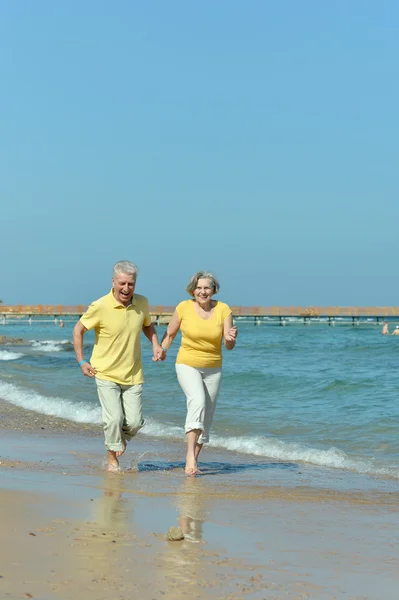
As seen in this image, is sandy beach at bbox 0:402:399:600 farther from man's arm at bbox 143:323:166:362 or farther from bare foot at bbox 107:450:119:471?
man's arm at bbox 143:323:166:362

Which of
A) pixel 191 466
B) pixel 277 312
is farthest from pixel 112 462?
pixel 277 312

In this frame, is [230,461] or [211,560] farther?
[230,461]

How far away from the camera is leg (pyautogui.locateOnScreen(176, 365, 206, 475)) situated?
7039 mm

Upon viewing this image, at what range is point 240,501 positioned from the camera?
231 inches

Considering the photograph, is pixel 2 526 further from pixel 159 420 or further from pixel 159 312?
pixel 159 312

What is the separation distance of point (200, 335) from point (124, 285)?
0.77 m

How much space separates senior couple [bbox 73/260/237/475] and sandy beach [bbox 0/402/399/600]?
39 centimetres

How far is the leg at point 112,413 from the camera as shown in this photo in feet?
22.4

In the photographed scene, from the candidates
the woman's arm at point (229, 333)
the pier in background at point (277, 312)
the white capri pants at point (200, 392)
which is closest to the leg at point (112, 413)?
the white capri pants at point (200, 392)

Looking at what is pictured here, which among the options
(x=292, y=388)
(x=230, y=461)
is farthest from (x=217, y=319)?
(x=292, y=388)

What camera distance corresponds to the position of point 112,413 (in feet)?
22.5

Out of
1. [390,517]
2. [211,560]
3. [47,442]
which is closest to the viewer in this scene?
[211,560]

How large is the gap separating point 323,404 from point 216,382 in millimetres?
6927

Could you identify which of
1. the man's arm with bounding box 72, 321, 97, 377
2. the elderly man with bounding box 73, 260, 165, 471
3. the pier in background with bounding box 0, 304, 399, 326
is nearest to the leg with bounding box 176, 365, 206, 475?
the elderly man with bounding box 73, 260, 165, 471
